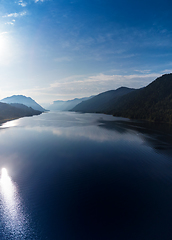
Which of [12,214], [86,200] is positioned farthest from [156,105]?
[12,214]

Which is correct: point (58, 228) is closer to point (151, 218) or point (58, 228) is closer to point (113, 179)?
point (151, 218)

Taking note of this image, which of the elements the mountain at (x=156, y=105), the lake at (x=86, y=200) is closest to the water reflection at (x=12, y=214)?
the lake at (x=86, y=200)

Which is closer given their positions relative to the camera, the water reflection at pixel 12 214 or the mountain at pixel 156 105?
the water reflection at pixel 12 214

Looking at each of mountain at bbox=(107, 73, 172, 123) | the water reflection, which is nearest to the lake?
the water reflection

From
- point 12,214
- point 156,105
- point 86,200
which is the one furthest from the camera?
point 156,105

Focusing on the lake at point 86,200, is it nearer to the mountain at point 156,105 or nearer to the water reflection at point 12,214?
the water reflection at point 12,214

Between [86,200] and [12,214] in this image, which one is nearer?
[12,214]

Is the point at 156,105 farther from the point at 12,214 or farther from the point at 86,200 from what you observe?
the point at 12,214

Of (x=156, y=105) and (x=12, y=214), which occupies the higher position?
(x=156, y=105)
